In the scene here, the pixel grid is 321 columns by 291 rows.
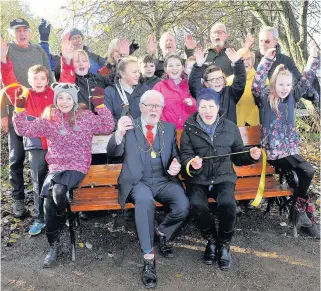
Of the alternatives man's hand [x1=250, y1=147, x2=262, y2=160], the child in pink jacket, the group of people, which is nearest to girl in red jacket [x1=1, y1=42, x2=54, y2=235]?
the group of people

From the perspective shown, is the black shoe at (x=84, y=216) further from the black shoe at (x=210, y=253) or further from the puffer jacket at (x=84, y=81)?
the black shoe at (x=210, y=253)

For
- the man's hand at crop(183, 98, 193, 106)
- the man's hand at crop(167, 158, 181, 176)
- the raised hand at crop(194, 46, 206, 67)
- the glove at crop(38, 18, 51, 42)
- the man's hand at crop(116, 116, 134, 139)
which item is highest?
the glove at crop(38, 18, 51, 42)

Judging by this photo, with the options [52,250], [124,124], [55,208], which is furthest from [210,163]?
[52,250]

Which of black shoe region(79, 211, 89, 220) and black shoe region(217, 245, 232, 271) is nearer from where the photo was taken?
black shoe region(217, 245, 232, 271)

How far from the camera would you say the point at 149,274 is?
3.51 metres

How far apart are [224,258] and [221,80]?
208 centimetres

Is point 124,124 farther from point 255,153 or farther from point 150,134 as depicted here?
point 255,153

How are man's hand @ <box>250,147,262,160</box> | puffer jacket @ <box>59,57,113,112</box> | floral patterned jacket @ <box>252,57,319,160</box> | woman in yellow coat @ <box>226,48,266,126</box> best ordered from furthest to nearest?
woman in yellow coat @ <box>226,48,266,126</box> → puffer jacket @ <box>59,57,113,112</box> → floral patterned jacket @ <box>252,57,319,160</box> → man's hand @ <box>250,147,262,160</box>

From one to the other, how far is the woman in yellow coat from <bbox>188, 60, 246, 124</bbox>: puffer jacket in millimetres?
214

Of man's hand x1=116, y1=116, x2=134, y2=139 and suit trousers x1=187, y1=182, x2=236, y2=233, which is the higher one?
man's hand x1=116, y1=116, x2=134, y2=139

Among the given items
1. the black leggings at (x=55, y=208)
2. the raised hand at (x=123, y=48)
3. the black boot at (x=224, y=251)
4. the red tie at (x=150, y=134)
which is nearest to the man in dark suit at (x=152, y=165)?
the red tie at (x=150, y=134)

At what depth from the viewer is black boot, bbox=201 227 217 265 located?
3.84 m

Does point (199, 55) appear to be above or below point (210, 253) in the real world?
above

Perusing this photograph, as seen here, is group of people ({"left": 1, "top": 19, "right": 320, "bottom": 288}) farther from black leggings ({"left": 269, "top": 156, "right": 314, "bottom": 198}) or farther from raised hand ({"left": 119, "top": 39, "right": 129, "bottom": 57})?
raised hand ({"left": 119, "top": 39, "right": 129, "bottom": 57})
